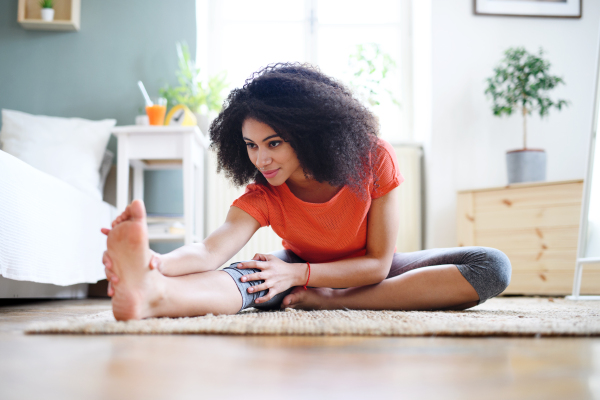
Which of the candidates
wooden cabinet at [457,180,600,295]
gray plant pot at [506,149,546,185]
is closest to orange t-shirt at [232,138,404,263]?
wooden cabinet at [457,180,600,295]

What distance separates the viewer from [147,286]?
76cm

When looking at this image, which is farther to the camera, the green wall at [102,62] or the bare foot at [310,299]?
the green wall at [102,62]

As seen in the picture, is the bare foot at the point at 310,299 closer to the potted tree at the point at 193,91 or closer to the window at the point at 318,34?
the potted tree at the point at 193,91

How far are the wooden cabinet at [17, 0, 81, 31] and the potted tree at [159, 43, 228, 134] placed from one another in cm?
57

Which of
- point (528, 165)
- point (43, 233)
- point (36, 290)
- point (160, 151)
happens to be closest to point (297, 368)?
point (43, 233)

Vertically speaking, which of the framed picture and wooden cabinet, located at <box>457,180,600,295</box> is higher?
the framed picture

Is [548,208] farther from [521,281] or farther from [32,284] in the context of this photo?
[32,284]

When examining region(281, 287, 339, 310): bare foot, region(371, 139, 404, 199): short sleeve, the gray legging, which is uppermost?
region(371, 139, 404, 199): short sleeve

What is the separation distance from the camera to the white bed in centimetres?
124

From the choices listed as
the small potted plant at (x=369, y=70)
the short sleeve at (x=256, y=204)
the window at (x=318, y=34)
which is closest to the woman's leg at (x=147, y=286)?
the short sleeve at (x=256, y=204)

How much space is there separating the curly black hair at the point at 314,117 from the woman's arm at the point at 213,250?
19 cm

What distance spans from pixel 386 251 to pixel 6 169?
0.96 metres

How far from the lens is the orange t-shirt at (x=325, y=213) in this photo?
3.63ft

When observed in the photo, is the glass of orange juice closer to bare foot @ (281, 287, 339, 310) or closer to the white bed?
the white bed
